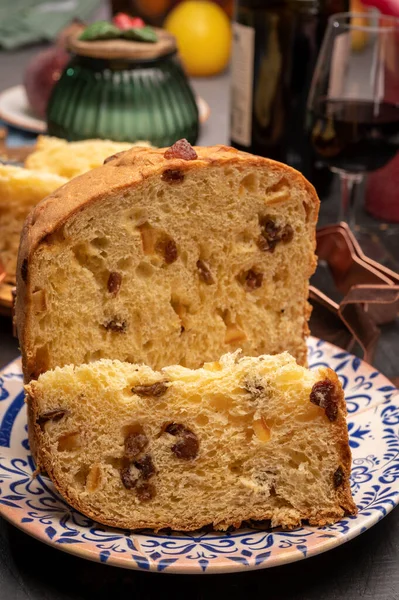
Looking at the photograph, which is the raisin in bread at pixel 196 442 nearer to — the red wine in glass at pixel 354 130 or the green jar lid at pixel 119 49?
the red wine in glass at pixel 354 130

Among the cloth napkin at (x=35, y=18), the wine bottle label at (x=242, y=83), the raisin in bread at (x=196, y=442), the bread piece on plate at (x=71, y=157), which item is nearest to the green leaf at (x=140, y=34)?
the wine bottle label at (x=242, y=83)

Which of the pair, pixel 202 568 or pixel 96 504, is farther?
pixel 96 504

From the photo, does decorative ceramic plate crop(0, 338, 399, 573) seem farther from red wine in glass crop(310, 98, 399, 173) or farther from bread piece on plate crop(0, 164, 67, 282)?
red wine in glass crop(310, 98, 399, 173)

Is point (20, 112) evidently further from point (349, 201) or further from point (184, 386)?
point (184, 386)

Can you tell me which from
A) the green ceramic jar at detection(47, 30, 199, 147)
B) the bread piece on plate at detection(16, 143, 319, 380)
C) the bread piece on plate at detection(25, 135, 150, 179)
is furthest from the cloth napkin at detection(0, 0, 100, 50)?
the bread piece on plate at detection(16, 143, 319, 380)

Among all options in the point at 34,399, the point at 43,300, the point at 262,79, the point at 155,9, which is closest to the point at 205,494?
the point at 34,399

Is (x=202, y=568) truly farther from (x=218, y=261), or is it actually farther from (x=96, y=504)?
(x=218, y=261)

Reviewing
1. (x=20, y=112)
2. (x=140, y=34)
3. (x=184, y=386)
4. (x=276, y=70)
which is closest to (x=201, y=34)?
(x=20, y=112)
